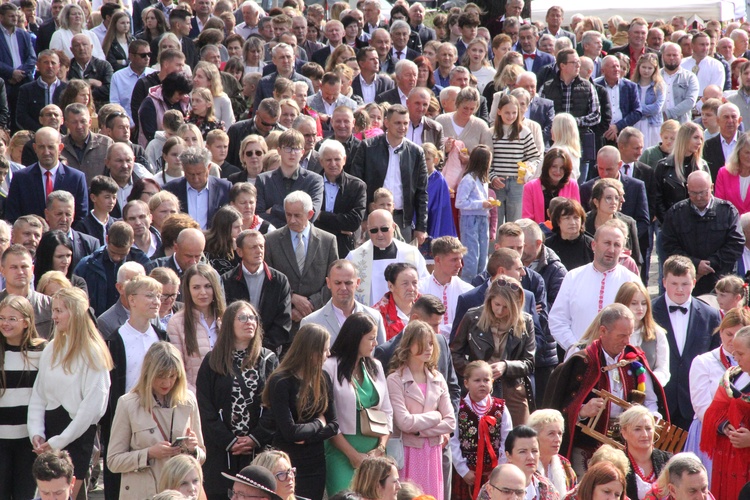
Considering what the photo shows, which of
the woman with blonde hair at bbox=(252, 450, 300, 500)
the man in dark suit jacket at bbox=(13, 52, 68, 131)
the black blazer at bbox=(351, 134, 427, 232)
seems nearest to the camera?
the woman with blonde hair at bbox=(252, 450, 300, 500)

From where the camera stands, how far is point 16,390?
7.71 m

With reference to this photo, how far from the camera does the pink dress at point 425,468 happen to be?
312 inches

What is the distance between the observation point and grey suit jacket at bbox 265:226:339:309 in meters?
9.80

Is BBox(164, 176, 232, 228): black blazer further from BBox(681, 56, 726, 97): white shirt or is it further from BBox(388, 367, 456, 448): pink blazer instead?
BBox(681, 56, 726, 97): white shirt

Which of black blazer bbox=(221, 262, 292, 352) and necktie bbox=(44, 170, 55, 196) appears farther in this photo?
necktie bbox=(44, 170, 55, 196)

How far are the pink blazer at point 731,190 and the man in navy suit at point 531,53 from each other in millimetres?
4949

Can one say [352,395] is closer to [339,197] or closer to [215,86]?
[339,197]

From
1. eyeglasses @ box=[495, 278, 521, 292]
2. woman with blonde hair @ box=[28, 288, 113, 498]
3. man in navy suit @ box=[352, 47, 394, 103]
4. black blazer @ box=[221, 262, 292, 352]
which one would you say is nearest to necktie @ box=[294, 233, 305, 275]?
black blazer @ box=[221, 262, 292, 352]

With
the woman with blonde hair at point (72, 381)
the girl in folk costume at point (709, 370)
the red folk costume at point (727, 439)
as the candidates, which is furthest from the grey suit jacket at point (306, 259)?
the red folk costume at point (727, 439)

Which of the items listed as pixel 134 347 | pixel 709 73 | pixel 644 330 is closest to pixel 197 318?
pixel 134 347

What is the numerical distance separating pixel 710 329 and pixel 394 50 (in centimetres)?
856

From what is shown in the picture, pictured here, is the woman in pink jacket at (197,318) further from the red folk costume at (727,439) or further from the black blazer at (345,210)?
the red folk costume at (727,439)

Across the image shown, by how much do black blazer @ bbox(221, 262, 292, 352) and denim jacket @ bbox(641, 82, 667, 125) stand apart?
7.84 m

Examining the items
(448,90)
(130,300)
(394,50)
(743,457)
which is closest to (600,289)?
(743,457)
